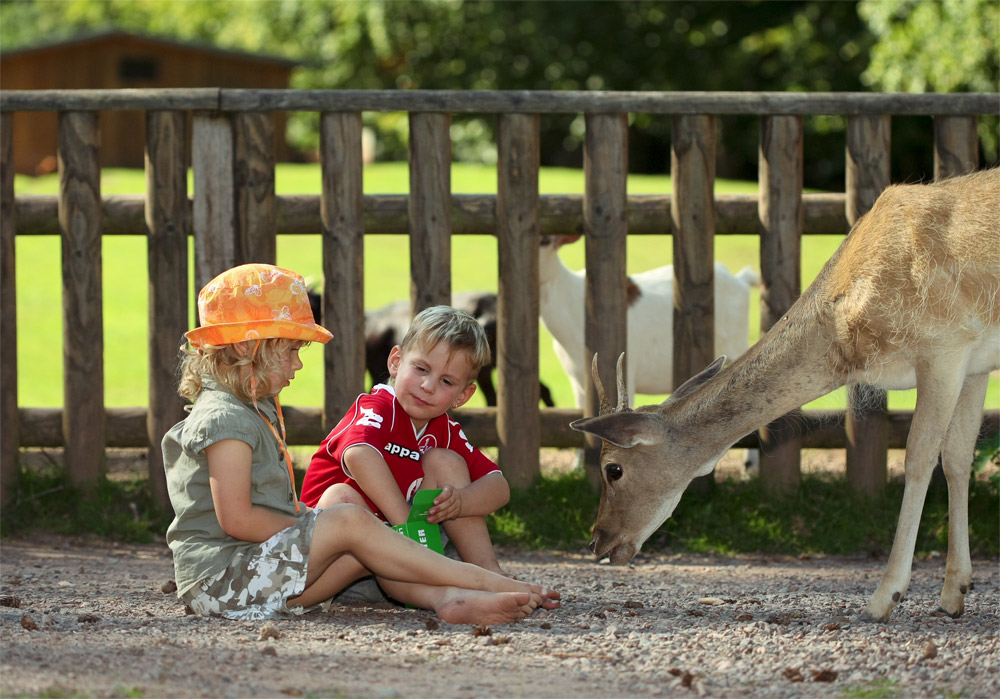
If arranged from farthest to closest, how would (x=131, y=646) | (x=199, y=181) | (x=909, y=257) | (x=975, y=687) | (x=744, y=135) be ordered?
(x=744, y=135)
(x=199, y=181)
(x=909, y=257)
(x=131, y=646)
(x=975, y=687)

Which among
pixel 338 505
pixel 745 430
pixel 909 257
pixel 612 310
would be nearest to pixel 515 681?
pixel 338 505

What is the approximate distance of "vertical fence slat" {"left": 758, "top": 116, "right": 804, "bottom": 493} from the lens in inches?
229

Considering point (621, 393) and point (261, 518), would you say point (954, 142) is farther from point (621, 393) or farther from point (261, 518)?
point (261, 518)

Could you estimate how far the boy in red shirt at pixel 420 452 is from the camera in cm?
441

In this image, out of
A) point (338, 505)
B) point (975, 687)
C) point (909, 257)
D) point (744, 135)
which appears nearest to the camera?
point (975, 687)

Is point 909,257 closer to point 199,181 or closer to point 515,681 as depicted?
point 515,681

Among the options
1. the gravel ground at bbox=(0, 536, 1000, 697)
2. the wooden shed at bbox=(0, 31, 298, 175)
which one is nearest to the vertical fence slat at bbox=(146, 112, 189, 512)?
the gravel ground at bbox=(0, 536, 1000, 697)

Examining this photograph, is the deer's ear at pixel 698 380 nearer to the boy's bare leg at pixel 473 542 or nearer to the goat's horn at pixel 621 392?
the goat's horn at pixel 621 392

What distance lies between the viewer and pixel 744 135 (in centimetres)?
3095

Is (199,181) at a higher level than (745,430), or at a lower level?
higher

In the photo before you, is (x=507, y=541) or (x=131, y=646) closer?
(x=131, y=646)

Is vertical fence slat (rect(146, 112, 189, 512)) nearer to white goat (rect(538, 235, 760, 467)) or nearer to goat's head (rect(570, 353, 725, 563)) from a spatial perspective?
white goat (rect(538, 235, 760, 467))

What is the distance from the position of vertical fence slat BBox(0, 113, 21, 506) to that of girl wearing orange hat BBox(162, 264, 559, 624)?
1.95 metres

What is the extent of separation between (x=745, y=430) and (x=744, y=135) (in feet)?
89.9
